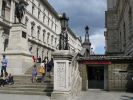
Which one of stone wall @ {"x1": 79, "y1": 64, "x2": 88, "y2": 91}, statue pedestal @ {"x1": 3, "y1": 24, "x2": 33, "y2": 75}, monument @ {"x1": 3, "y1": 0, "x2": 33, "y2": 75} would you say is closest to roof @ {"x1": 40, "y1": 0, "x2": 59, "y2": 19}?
monument @ {"x1": 3, "y1": 0, "x2": 33, "y2": 75}

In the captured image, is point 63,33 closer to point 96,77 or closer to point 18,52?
point 18,52

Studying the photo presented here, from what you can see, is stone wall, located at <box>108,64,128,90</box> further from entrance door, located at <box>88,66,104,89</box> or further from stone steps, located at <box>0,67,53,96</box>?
stone steps, located at <box>0,67,53,96</box>

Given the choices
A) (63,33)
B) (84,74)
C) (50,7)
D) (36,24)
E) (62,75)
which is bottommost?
(84,74)

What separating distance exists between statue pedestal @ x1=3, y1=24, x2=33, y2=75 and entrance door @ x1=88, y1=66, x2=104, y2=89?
237 inches

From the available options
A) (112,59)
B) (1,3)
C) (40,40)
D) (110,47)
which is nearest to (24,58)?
(112,59)

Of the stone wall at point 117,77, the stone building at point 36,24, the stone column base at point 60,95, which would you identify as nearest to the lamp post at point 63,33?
the stone column base at point 60,95

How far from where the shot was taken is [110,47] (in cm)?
5375

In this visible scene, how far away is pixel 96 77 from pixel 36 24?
120ft

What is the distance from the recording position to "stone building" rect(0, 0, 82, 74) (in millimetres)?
44875

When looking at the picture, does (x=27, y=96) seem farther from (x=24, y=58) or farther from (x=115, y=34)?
Result: (x=115, y=34)

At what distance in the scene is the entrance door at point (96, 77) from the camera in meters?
26.2

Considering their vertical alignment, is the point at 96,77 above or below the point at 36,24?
below

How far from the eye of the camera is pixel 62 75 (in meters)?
14.4

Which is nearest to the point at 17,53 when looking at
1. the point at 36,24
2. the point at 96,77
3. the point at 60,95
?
the point at 96,77
